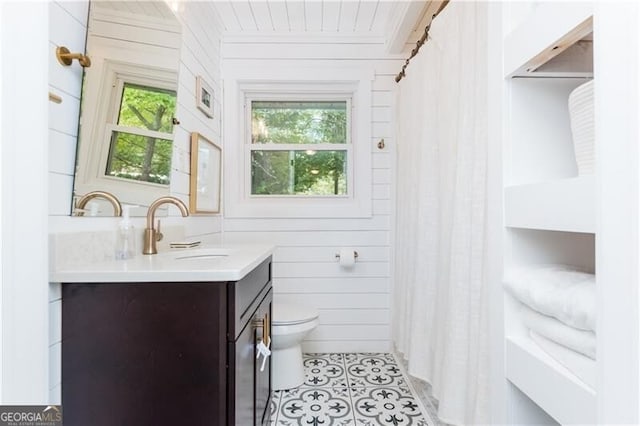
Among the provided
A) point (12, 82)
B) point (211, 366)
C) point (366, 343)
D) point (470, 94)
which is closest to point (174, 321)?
point (211, 366)

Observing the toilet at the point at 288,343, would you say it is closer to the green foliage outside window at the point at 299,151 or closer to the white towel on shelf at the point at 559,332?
the green foliage outside window at the point at 299,151

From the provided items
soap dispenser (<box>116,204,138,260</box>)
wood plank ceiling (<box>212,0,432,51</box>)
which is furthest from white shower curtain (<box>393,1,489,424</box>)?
soap dispenser (<box>116,204,138,260</box>)

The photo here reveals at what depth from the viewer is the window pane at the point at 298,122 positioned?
8.36 ft

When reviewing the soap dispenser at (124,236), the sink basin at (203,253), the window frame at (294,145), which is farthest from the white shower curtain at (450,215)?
the soap dispenser at (124,236)

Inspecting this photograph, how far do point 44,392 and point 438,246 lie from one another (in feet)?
4.54

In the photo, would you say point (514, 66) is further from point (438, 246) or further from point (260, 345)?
point (260, 345)

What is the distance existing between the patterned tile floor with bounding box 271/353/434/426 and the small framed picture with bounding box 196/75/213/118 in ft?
5.71

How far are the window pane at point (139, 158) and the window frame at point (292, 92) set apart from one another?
842 millimetres

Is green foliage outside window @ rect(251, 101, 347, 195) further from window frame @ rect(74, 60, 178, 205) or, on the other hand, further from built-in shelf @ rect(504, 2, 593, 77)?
built-in shelf @ rect(504, 2, 593, 77)

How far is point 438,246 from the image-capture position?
4.92 feet

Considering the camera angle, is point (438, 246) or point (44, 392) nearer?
point (44, 392)

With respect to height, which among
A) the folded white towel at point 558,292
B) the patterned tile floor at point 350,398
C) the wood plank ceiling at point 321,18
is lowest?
the patterned tile floor at point 350,398

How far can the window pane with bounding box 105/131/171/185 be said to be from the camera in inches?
48.6

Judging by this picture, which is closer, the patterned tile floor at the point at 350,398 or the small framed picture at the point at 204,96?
the patterned tile floor at the point at 350,398
